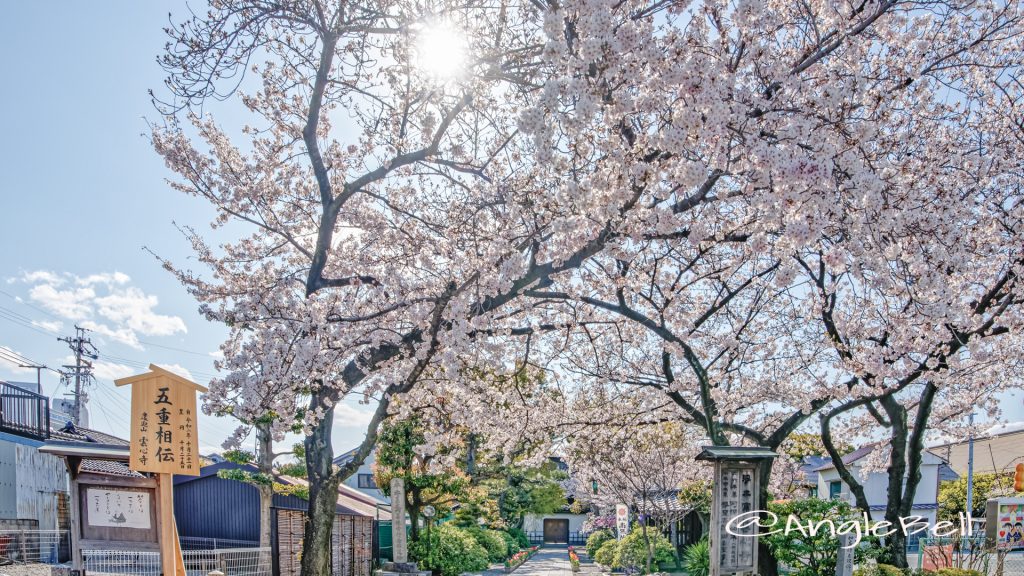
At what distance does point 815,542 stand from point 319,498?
6.45 m

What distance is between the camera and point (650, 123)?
204 inches

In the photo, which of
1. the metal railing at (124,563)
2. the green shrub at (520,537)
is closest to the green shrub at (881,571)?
the metal railing at (124,563)

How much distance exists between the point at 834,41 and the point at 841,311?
5796 mm

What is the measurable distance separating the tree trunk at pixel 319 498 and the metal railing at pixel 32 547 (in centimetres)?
695

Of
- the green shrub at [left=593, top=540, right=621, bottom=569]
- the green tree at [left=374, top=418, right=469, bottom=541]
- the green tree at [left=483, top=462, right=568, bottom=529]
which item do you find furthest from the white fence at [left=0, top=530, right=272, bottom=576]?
the green tree at [left=483, top=462, right=568, bottom=529]

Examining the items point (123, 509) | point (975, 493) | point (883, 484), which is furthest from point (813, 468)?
point (123, 509)

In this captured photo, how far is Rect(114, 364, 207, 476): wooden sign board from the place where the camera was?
20.2 ft

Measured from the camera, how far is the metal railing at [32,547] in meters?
11.8

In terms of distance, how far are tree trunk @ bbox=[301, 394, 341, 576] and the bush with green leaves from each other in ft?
18.6

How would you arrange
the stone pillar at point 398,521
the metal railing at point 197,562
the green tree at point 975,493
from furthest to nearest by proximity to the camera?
the green tree at point 975,493 → the stone pillar at point 398,521 → the metal railing at point 197,562

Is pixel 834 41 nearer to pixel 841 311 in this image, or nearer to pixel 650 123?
pixel 650 123

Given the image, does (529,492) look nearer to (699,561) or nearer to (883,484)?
(883,484)

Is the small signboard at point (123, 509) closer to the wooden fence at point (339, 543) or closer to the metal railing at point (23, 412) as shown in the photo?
the wooden fence at point (339, 543)

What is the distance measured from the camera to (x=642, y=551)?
1891 cm
